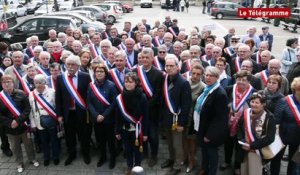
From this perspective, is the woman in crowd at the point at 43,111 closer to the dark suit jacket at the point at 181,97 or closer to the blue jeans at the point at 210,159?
the dark suit jacket at the point at 181,97

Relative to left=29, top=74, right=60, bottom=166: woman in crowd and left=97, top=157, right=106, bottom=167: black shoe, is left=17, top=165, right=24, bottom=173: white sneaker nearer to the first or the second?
left=29, top=74, right=60, bottom=166: woman in crowd

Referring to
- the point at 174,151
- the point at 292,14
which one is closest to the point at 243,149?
the point at 174,151

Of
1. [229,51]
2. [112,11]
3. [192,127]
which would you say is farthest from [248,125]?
[112,11]

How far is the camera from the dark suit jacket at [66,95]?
550 centimetres

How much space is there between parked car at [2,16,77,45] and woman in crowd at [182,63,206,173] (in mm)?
11748

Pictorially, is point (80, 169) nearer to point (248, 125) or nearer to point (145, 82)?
point (145, 82)

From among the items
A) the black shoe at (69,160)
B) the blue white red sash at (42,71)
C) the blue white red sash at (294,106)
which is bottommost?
the black shoe at (69,160)

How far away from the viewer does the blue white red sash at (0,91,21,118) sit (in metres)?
5.37

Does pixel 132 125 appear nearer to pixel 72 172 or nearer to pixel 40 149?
pixel 72 172

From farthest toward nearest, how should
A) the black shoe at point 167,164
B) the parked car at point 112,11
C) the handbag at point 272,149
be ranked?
the parked car at point 112,11
the black shoe at point 167,164
the handbag at point 272,149

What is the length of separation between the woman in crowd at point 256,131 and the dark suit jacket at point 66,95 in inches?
102

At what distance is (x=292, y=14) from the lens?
25984 millimetres

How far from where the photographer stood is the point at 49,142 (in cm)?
590

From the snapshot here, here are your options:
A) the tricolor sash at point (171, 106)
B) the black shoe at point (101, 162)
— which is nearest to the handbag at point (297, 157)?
the tricolor sash at point (171, 106)
